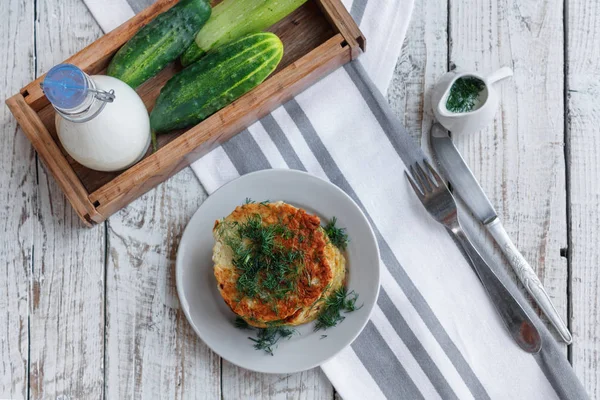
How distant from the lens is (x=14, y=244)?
1.64m

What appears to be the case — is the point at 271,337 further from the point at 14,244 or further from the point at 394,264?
the point at 14,244

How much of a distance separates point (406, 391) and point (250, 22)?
3.11ft

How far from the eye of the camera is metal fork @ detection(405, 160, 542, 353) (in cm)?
161

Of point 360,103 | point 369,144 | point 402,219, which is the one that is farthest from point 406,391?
point 360,103

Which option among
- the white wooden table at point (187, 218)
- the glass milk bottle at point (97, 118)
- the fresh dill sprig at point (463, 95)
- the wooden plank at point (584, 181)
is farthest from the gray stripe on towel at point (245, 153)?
the wooden plank at point (584, 181)

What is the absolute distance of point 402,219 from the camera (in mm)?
1648

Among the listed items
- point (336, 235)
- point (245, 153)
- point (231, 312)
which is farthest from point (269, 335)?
point (245, 153)

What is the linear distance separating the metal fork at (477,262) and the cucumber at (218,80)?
46 centimetres

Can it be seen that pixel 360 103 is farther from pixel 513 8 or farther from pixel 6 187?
pixel 6 187

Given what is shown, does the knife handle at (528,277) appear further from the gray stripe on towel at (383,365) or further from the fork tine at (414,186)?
the gray stripe on towel at (383,365)

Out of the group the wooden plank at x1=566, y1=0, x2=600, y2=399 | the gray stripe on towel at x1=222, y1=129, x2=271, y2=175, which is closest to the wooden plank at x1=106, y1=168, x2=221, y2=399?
the gray stripe on towel at x1=222, y1=129, x2=271, y2=175

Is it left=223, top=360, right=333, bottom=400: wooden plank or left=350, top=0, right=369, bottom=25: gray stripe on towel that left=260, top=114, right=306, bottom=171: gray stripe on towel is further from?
left=223, top=360, right=333, bottom=400: wooden plank

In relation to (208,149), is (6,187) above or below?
above

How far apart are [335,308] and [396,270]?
204 mm
